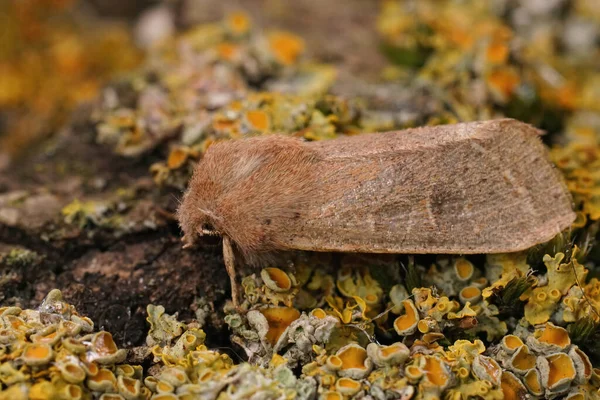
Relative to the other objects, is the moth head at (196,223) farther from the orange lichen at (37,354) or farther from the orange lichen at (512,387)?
the orange lichen at (512,387)

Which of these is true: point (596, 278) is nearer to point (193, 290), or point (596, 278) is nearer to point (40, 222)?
point (193, 290)

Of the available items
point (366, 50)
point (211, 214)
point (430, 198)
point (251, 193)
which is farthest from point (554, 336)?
point (366, 50)

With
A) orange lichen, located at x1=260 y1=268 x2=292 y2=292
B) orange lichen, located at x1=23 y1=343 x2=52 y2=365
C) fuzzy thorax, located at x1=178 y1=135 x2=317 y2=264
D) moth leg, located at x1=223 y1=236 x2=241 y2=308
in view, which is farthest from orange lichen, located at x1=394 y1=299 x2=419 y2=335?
orange lichen, located at x1=23 y1=343 x2=52 y2=365

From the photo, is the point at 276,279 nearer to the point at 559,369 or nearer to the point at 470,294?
the point at 470,294

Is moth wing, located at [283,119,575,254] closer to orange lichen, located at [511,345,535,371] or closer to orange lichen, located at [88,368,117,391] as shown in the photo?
orange lichen, located at [511,345,535,371]

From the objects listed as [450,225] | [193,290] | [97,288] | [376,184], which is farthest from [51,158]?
[450,225]

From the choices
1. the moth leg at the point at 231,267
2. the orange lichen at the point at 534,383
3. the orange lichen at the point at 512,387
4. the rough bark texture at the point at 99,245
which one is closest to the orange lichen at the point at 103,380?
the rough bark texture at the point at 99,245
